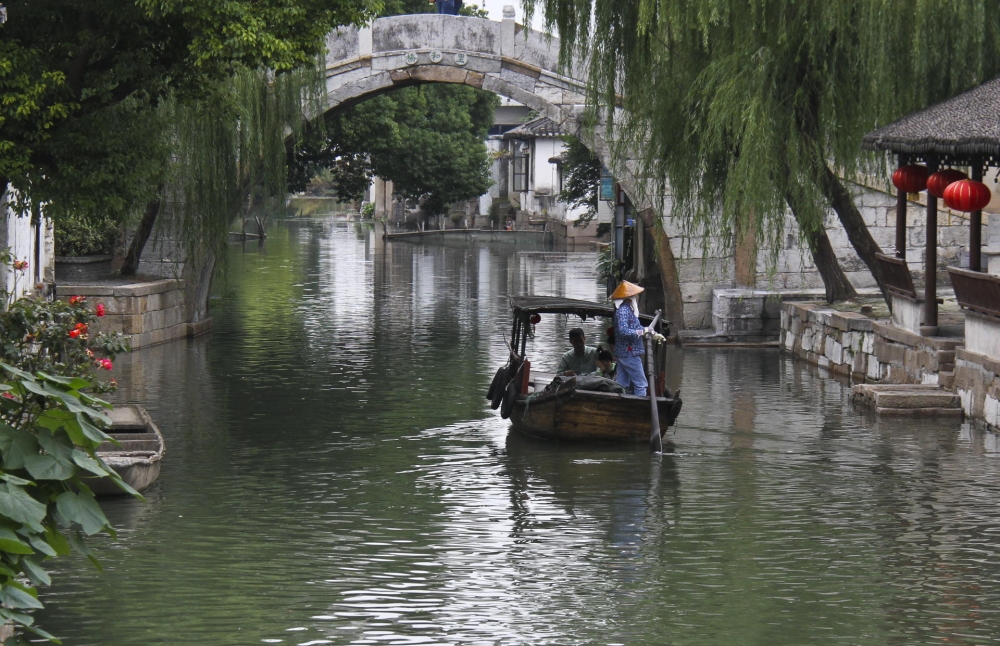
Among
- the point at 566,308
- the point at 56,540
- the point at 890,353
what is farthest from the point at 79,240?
the point at 56,540

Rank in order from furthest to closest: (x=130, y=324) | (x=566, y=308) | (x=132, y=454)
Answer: (x=130, y=324)
(x=566, y=308)
(x=132, y=454)

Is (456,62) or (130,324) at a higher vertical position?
(456,62)

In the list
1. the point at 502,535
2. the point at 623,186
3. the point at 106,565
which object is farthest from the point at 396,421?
the point at 623,186

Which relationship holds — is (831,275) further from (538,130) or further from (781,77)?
(538,130)

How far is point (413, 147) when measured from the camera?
147 ft

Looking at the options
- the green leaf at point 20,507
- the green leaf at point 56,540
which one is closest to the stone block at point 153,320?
the green leaf at point 56,540

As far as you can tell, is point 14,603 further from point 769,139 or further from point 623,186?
point 623,186

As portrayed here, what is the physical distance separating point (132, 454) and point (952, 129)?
8.62 m

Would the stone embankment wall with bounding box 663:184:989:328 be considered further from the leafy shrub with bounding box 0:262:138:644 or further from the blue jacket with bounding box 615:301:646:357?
the leafy shrub with bounding box 0:262:138:644

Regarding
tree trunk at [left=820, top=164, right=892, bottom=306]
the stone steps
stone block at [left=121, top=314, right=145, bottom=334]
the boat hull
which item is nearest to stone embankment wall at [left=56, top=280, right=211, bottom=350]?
stone block at [left=121, top=314, right=145, bottom=334]

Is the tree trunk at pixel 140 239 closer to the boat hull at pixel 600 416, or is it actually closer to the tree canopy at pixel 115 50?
the tree canopy at pixel 115 50

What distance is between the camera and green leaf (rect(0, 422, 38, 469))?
19.8 feet

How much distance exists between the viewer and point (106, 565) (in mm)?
9289

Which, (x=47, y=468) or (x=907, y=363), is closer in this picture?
(x=47, y=468)
